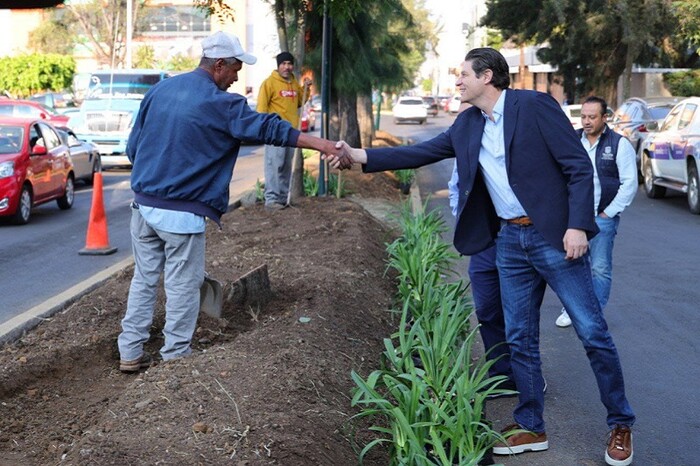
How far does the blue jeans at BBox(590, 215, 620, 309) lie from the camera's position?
8062 mm

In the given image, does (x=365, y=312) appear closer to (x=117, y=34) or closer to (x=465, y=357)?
(x=465, y=357)

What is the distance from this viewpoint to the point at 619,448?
216 inches

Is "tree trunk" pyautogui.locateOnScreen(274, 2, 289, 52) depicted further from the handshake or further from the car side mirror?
the handshake

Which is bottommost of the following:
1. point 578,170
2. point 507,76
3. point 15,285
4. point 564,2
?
point 15,285

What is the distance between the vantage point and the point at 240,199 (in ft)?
52.9

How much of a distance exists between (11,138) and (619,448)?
1286cm

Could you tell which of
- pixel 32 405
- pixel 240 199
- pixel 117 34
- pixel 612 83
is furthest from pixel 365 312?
pixel 117 34

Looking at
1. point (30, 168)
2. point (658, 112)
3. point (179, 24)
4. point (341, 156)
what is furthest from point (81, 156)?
point (179, 24)

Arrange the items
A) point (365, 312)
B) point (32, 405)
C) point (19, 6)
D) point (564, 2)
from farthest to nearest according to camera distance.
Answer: point (564, 2), point (365, 312), point (32, 405), point (19, 6)

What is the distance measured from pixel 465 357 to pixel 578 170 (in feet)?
3.48

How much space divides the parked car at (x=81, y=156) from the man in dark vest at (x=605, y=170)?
13.9 meters

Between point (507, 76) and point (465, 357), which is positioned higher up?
point (507, 76)

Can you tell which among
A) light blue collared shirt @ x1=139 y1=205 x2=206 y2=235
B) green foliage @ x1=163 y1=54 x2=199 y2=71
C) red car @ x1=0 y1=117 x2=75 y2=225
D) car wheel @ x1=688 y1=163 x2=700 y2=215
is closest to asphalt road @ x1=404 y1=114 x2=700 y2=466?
light blue collared shirt @ x1=139 y1=205 x2=206 y2=235

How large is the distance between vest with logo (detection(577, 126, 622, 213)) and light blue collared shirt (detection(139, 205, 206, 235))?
3186 mm
